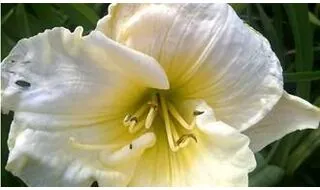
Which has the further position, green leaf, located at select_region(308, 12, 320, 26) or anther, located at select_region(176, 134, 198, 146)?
green leaf, located at select_region(308, 12, 320, 26)

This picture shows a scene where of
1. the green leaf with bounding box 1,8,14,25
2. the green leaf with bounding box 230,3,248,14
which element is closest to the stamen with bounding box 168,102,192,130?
the green leaf with bounding box 230,3,248,14

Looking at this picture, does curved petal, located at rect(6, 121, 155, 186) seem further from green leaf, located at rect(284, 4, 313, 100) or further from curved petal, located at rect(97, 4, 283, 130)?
green leaf, located at rect(284, 4, 313, 100)

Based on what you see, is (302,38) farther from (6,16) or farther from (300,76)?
(6,16)

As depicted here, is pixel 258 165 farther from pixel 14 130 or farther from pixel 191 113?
pixel 14 130

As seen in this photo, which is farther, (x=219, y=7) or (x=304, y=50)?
(x=304, y=50)

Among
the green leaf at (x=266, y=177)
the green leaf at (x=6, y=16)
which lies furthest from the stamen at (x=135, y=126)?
the green leaf at (x=6, y=16)

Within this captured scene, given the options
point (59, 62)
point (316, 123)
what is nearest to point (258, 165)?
point (316, 123)
